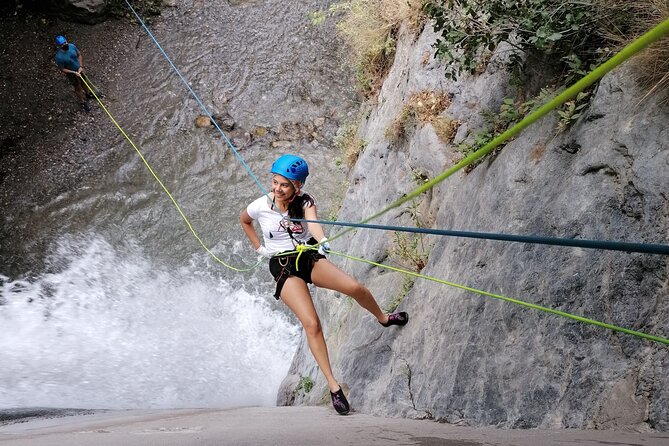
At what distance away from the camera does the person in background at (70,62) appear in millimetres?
9438

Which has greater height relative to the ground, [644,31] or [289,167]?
[644,31]

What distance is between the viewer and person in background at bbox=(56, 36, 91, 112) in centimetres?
944

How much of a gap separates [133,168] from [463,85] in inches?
245

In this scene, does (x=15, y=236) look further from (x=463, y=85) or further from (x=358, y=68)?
(x=463, y=85)

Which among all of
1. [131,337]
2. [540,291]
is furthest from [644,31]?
[131,337]

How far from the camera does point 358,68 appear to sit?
27.5 feet

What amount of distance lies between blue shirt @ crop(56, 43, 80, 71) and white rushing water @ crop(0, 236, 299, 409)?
2812 mm

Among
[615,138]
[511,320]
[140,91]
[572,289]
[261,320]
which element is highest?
[615,138]

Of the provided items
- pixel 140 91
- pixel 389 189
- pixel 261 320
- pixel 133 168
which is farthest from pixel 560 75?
pixel 140 91

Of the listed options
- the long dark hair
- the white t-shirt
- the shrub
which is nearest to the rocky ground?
the white t-shirt

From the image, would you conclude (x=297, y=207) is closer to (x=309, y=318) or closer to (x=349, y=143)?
(x=309, y=318)

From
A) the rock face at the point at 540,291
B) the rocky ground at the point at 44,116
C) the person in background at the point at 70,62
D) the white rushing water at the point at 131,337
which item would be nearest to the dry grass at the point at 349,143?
the white rushing water at the point at 131,337

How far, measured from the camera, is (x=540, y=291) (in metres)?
3.24

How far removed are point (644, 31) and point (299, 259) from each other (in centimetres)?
245
